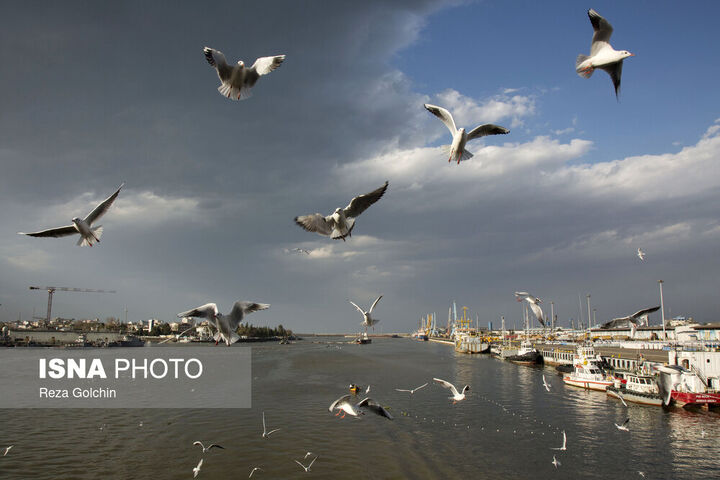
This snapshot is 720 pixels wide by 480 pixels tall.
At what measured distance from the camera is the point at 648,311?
15.1 meters

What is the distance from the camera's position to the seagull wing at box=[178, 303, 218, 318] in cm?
1039

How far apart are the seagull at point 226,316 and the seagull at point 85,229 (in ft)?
15.6

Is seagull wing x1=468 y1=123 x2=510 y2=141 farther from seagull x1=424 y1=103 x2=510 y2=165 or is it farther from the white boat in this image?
the white boat

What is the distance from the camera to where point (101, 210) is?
12.9 metres

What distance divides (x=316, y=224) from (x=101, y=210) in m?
6.79

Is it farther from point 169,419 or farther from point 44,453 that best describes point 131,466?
point 169,419

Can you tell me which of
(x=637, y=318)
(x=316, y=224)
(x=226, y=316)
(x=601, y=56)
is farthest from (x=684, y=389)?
(x=226, y=316)

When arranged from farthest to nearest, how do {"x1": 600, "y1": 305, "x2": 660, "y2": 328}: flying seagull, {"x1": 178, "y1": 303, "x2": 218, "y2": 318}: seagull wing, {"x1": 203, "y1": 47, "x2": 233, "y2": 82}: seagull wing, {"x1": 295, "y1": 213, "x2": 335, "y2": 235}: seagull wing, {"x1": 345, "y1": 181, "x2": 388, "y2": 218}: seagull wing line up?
{"x1": 600, "y1": 305, "x2": 660, "y2": 328}: flying seagull → {"x1": 295, "y1": 213, "x2": 335, "y2": 235}: seagull wing → {"x1": 345, "y1": 181, "x2": 388, "y2": 218}: seagull wing → {"x1": 203, "y1": 47, "x2": 233, "y2": 82}: seagull wing → {"x1": 178, "y1": 303, "x2": 218, "y2": 318}: seagull wing

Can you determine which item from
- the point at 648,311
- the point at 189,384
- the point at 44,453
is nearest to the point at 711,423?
the point at 648,311

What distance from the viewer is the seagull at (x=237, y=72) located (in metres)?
11.4

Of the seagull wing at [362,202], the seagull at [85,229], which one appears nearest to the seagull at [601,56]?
the seagull wing at [362,202]

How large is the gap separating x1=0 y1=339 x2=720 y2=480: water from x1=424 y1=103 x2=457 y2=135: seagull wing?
1446 cm

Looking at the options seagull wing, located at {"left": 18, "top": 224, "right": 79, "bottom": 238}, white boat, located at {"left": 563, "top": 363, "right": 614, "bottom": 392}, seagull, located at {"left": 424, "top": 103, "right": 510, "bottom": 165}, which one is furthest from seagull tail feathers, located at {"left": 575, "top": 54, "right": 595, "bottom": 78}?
white boat, located at {"left": 563, "top": 363, "right": 614, "bottom": 392}

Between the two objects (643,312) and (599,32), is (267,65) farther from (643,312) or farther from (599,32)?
(643,312)
